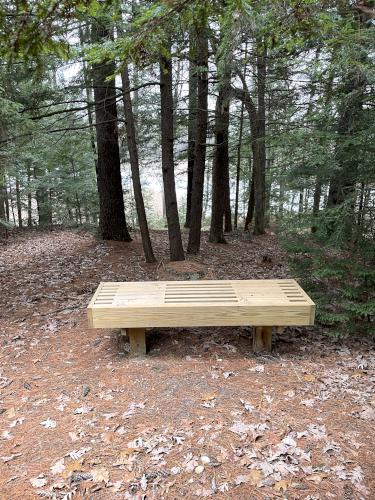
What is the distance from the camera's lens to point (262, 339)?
12.2 ft

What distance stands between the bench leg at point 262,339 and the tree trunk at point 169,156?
3906mm

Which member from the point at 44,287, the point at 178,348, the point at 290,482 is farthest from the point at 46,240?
the point at 290,482

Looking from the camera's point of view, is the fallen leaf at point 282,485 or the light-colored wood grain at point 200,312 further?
the light-colored wood grain at point 200,312

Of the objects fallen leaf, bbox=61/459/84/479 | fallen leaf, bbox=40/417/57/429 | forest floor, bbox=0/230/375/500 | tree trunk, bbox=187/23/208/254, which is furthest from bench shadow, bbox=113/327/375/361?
tree trunk, bbox=187/23/208/254

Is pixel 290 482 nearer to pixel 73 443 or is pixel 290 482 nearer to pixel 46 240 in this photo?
pixel 73 443

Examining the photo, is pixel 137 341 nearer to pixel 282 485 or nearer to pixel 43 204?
pixel 282 485

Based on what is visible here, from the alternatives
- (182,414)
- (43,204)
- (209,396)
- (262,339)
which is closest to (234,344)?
(262,339)

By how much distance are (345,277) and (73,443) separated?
325 centimetres

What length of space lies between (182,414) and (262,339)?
131cm

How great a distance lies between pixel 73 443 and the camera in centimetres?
257

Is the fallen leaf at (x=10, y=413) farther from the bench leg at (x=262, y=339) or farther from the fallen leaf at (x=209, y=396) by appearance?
the bench leg at (x=262, y=339)

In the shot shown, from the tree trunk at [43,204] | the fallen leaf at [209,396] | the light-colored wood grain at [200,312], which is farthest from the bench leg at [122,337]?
the tree trunk at [43,204]

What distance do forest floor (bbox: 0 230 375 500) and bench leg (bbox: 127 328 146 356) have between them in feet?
0.33

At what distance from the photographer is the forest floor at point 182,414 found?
2.19m
